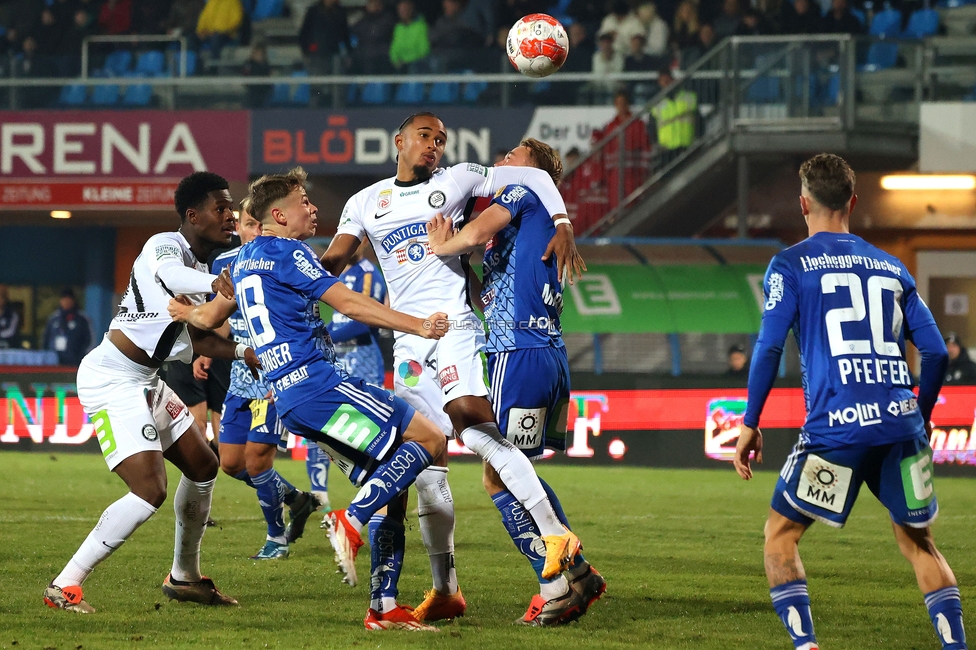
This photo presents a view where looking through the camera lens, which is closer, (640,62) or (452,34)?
(640,62)

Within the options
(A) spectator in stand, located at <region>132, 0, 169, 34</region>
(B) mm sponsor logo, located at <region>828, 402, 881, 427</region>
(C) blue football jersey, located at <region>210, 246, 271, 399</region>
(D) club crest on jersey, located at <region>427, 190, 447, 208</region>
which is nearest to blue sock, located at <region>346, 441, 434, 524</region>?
(D) club crest on jersey, located at <region>427, 190, 447, 208</region>

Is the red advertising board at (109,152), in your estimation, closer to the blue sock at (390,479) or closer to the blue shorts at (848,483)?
the blue sock at (390,479)

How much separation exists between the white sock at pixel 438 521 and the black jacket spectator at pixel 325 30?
14877mm

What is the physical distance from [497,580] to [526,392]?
1.45 meters

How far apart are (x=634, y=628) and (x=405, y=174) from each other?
7.92 feet

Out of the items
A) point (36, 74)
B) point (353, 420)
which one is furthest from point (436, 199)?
point (36, 74)

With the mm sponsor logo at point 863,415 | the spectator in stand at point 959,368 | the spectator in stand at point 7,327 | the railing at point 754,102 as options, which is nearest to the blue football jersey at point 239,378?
the mm sponsor logo at point 863,415

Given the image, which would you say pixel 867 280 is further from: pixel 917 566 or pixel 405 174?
pixel 405 174

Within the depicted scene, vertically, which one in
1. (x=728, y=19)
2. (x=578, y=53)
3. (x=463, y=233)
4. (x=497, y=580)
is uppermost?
(x=728, y=19)

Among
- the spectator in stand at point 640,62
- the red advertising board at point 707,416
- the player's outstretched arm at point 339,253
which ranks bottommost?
the red advertising board at point 707,416

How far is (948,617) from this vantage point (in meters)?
4.64

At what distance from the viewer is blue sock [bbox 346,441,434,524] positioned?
A: 5.21 metres

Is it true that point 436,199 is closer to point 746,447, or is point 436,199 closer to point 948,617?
point 746,447

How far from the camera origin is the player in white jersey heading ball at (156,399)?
591 cm
